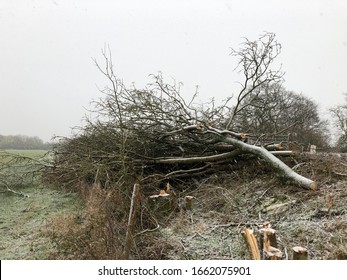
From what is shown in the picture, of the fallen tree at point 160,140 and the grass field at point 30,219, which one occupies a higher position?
the fallen tree at point 160,140

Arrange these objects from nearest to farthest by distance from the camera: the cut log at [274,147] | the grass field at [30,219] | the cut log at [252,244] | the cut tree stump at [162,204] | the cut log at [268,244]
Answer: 1. the cut log at [268,244]
2. the cut log at [252,244]
3. the grass field at [30,219]
4. the cut tree stump at [162,204]
5. the cut log at [274,147]

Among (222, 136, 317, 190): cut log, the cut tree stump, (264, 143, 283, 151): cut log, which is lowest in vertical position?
the cut tree stump

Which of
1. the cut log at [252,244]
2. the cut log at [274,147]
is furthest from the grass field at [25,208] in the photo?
the cut log at [274,147]

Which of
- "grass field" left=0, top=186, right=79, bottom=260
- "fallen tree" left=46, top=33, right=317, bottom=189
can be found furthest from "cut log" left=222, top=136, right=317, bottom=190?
"grass field" left=0, top=186, right=79, bottom=260

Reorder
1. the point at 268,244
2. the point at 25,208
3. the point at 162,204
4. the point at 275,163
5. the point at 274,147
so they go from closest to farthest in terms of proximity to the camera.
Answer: the point at 268,244
the point at 162,204
the point at 275,163
the point at 25,208
the point at 274,147

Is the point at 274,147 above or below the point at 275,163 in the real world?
above

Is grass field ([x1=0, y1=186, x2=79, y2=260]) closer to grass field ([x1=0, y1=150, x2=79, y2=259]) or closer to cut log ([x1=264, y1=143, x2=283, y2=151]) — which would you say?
grass field ([x1=0, y1=150, x2=79, y2=259])

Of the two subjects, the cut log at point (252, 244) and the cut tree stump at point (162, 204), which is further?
the cut tree stump at point (162, 204)

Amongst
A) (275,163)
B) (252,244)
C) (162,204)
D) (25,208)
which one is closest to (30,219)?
(25,208)

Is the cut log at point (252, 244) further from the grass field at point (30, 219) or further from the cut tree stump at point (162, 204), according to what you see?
the grass field at point (30, 219)

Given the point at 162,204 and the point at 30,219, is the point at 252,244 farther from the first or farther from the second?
the point at 30,219

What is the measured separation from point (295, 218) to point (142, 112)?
3877 millimetres

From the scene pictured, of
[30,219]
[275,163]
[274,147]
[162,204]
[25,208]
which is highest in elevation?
[274,147]
